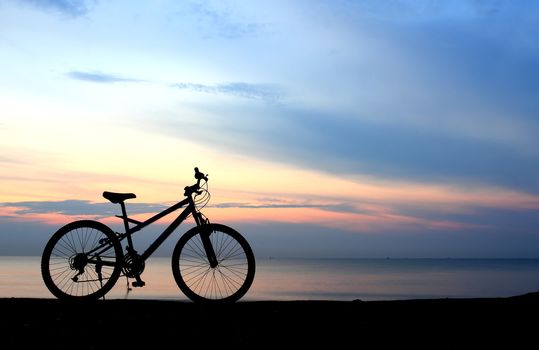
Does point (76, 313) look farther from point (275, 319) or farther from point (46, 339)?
point (275, 319)

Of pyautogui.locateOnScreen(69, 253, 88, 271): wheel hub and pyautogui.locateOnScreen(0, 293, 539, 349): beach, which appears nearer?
pyautogui.locateOnScreen(0, 293, 539, 349): beach

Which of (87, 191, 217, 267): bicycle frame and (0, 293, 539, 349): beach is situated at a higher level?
(87, 191, 217, 267): bicycle frame

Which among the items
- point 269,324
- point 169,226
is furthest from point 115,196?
point 269,324

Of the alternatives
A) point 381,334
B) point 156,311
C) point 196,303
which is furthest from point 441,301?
point 156,311

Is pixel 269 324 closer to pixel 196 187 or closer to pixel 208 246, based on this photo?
pixel 208 246

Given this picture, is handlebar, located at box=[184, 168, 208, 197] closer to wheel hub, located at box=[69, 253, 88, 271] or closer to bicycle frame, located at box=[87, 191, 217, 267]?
bicycle frame, located at box=[87, 191, 217, 267]

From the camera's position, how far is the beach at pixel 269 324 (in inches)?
253

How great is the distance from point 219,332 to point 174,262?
90.5 inches

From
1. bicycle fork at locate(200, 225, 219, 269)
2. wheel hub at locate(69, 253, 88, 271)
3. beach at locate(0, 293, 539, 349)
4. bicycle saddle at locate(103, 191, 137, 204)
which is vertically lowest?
beach at locate(0, 293, 539, 349)

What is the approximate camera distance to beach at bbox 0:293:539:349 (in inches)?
253

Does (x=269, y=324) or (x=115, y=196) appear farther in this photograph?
(x=115, y=196)

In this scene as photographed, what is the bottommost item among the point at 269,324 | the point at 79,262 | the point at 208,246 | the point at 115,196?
the point at 269,324

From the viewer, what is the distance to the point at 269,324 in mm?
7164

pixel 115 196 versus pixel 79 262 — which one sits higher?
pixel 115 196
